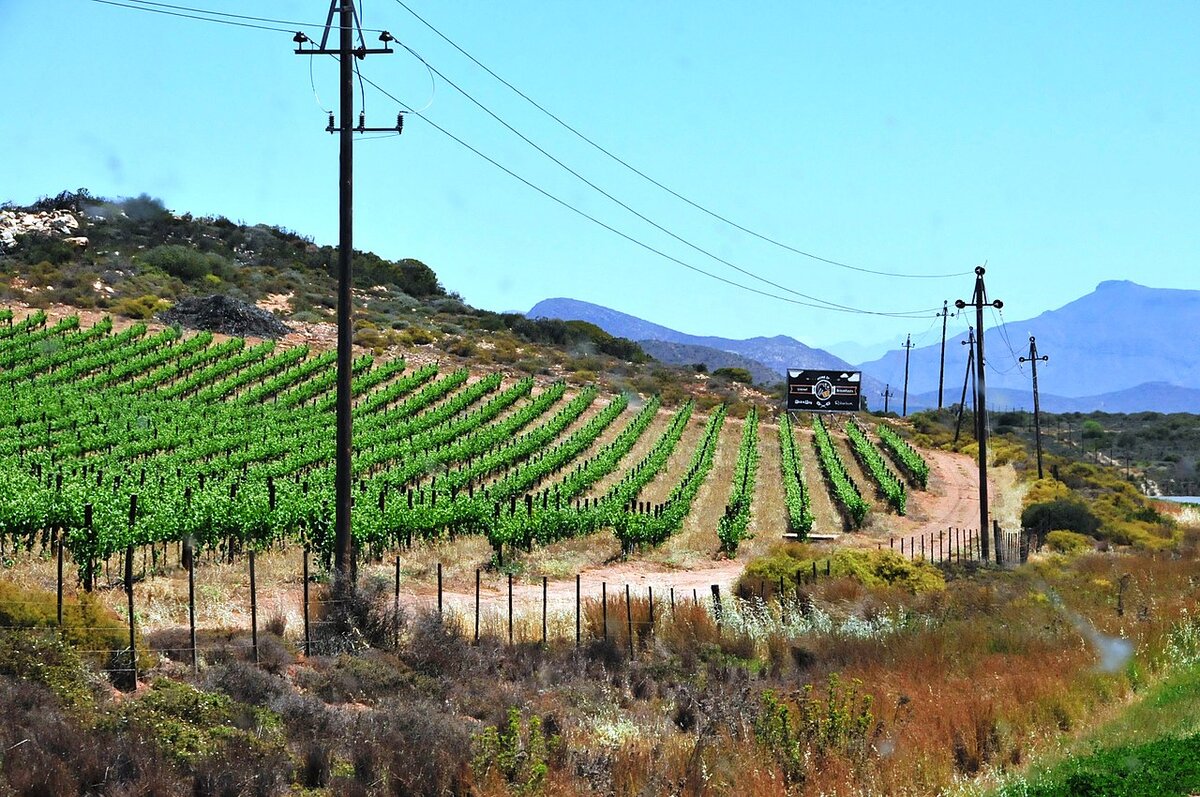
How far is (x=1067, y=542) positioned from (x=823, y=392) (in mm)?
30513

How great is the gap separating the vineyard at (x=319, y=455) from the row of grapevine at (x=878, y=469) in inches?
8.0

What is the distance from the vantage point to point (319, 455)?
39.5 m

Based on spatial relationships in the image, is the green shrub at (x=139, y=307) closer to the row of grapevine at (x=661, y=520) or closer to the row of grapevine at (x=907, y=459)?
the row of grapevine at (x=661, y=520)

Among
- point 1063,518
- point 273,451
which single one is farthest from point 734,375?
point 273,451

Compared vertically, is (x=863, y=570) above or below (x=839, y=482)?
below

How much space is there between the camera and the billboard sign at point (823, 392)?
68.1m

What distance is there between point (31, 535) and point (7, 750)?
44.3 feet

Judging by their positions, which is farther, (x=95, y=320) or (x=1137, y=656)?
(x=95, y=320)

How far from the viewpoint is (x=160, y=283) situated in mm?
81938

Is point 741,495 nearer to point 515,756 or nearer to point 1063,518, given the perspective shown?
point 1063,518

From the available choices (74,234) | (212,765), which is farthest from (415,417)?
(74,234)

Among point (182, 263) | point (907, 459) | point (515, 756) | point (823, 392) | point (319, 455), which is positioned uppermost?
point (182, 263)

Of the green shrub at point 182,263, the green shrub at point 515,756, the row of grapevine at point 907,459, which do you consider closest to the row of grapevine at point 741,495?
the row of grapevine at point 907,459

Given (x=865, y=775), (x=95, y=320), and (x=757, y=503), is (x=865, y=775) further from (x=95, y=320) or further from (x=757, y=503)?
(x=95, y=320)
